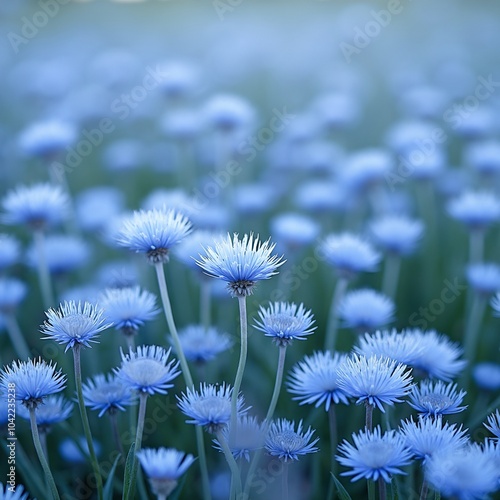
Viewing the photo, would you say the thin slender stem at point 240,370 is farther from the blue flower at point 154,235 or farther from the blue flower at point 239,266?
the blue flower at point 154,235

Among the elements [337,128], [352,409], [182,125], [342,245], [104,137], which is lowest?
[352,409]

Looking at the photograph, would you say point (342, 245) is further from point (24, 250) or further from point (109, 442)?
point (24, 250)

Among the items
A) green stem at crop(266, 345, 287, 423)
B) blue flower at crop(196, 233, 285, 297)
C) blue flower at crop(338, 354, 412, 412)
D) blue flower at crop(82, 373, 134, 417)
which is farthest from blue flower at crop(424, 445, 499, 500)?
blue flower at crop(82, 373, 134, 417)

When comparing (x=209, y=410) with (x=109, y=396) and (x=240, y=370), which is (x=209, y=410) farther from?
(x=109, y=396)

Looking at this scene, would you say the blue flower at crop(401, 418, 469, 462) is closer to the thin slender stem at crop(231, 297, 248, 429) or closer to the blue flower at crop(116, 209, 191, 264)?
the thin slender stem at crop(231, 297, 248, 429)

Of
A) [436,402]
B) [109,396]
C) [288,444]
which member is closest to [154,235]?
[109,396]

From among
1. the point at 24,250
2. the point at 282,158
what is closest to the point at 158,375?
the point at 24,250

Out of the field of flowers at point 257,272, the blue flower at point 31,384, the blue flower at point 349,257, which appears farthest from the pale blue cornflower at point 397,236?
the blue flower at point 31,384
